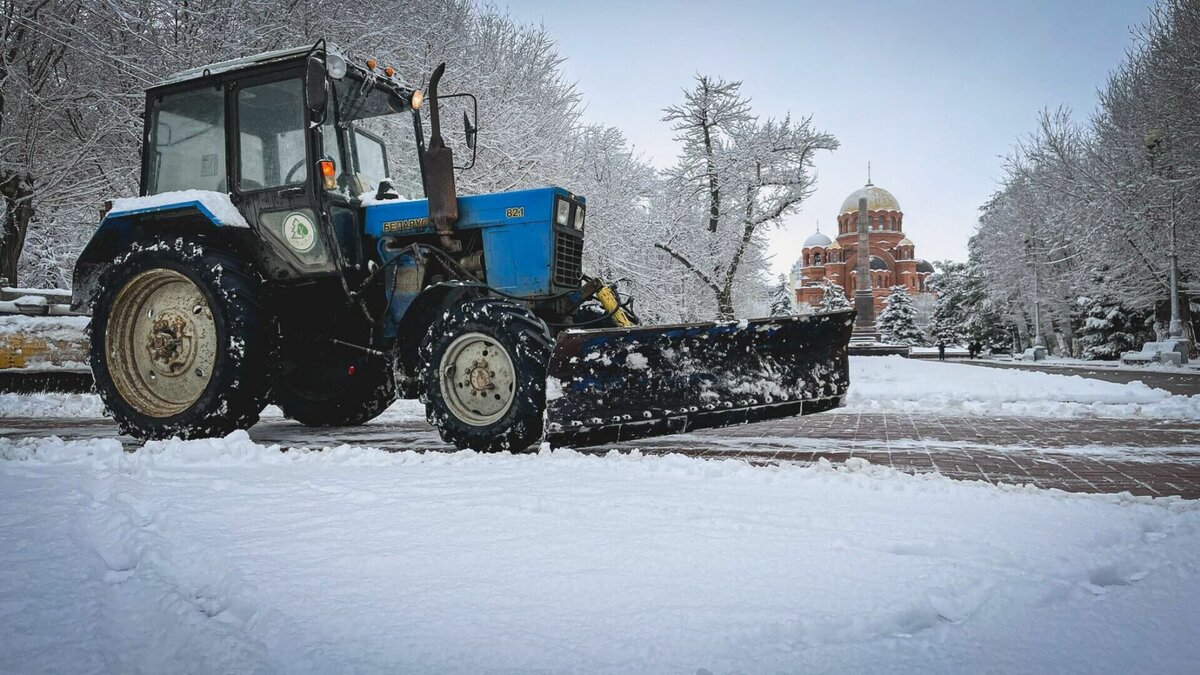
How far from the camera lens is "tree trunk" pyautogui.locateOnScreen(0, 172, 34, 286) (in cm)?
1313

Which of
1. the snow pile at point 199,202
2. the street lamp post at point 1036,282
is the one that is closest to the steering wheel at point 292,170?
the snow pile at point 199,202

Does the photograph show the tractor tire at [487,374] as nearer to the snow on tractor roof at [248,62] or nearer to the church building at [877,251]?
the snow on tractor roof at [248,62]

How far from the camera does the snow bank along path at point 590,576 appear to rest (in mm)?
1733

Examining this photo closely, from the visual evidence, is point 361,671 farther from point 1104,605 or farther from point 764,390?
point 764,390

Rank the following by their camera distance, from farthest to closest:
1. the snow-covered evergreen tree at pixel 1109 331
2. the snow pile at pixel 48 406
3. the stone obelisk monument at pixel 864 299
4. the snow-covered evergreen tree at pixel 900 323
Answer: the snow-covered evergreen tree at pixel 900 323
the stone obelisk monument at pixel 864 299
the snow-covered evergreen tree at pixel 1109 331
the snow pile at pixel 48 406

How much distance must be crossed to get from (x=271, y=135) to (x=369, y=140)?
725 millimetres

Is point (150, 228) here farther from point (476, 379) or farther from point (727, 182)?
point (727, 182)

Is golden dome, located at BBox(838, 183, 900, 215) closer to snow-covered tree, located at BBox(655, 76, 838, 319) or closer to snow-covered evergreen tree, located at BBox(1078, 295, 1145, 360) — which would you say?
snow-covered evergreen tree, located at BBox(1078, 295, 1145, 360)

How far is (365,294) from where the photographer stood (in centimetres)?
555

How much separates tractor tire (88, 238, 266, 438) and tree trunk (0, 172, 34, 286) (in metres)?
9.78

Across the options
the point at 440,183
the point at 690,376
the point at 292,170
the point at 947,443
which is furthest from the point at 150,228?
the point at 947,443

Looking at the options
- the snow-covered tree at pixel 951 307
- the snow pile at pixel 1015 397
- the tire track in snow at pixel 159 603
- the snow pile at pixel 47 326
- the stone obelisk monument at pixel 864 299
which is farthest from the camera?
the snow-covered tree at pixel 951 307

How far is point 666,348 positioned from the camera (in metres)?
4.89

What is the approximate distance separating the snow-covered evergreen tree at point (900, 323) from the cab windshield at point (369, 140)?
5737cm
